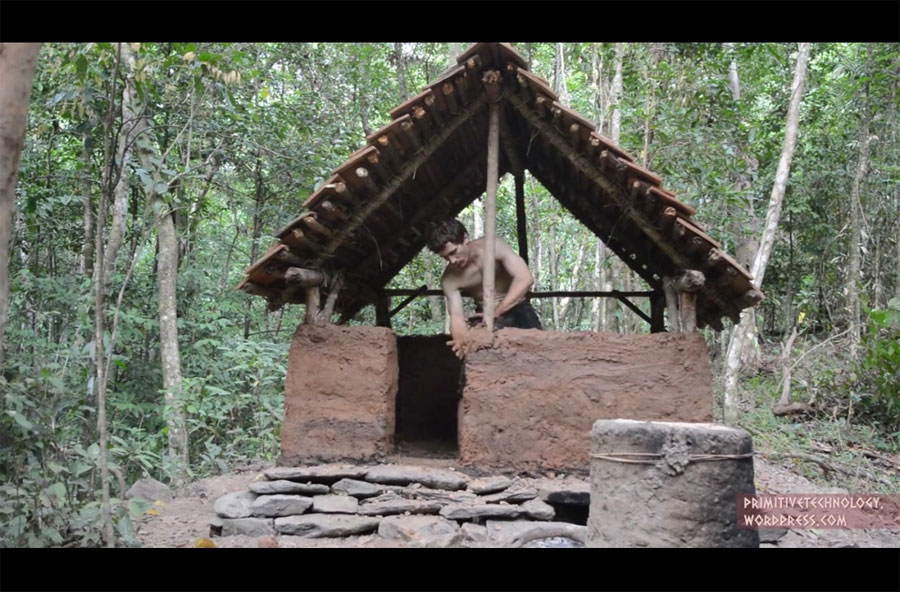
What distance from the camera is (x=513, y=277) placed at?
6.55 m

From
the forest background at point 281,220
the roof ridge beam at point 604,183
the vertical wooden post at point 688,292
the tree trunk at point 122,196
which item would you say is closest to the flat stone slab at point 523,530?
the vertical wooden post at point 688,292

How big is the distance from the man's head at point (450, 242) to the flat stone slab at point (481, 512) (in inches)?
90.3

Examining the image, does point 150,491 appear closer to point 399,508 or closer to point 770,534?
point 399,508

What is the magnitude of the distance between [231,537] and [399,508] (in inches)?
49.7

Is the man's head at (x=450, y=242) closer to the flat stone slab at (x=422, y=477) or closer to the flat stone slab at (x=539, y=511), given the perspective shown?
the flat stone slab at (x=422, y=477)

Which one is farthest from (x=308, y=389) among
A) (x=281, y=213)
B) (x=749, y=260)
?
(x=749, y=260)

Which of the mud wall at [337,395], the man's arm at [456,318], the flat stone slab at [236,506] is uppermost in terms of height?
the man's arm at [456,318]

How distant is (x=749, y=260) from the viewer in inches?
507

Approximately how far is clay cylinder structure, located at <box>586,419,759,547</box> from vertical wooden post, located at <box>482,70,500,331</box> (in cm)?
229

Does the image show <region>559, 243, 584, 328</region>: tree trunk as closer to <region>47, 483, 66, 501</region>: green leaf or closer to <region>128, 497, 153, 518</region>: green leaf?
<region>128, 497, 153, 518</region>: green leaf

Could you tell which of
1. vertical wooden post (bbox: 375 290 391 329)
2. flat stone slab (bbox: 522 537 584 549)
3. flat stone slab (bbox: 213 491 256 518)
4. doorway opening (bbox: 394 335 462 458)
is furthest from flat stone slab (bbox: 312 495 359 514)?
vertical wooden post (bbox: 375 290 391 329)

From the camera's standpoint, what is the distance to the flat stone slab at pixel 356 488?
5.58 meters

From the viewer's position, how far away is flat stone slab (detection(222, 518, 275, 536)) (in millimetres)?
5293

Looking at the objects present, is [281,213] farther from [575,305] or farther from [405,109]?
[575,305]
